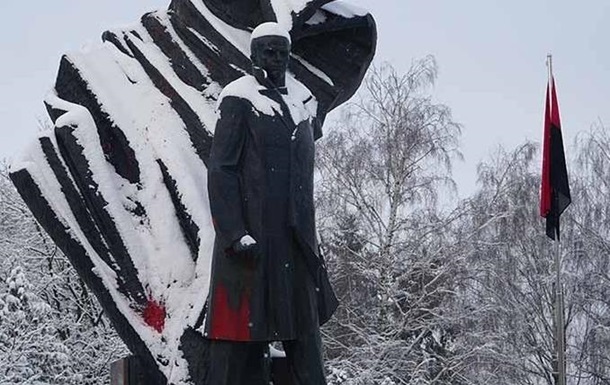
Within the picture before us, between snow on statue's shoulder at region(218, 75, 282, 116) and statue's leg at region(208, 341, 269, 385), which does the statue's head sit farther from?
statue's leg at region(208, 341, 269, 385)

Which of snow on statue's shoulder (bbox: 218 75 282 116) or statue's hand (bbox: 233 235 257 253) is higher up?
snow on statue's shoulder (bbox: 218 75 282 116)

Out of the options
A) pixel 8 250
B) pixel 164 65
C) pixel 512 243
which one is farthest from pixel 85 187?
pixel 512 243

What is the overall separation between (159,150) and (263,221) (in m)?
1.10

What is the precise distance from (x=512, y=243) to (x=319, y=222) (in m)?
4.80

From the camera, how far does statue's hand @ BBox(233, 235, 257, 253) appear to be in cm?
391

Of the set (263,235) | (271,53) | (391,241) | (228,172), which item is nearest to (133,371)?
(263,235)

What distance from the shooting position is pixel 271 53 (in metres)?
4.25

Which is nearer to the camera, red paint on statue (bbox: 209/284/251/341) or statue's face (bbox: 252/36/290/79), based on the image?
red paint on statue (bbox: 209/284/251/341)

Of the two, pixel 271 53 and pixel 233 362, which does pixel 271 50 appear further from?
pixel 233 362

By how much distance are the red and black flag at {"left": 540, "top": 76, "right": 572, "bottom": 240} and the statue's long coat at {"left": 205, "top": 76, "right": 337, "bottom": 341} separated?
6362mm

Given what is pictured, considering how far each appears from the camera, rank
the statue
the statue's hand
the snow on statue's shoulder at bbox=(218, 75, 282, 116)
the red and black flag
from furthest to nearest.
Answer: the red and black flag, the statue, the snow on statue's shoulder at bbox=(218, 75, 282, 116), the statue's hand

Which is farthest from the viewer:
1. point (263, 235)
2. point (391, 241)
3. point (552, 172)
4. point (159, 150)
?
point (391, 241)

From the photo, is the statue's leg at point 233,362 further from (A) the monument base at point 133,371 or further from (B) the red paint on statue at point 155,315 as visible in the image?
(B) the red paint on statue at point 155,315

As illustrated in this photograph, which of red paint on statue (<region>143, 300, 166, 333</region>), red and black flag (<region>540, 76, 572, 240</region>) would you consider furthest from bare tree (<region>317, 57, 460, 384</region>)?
red paint on statue (<region>143, 300, 166, 333</region>)
